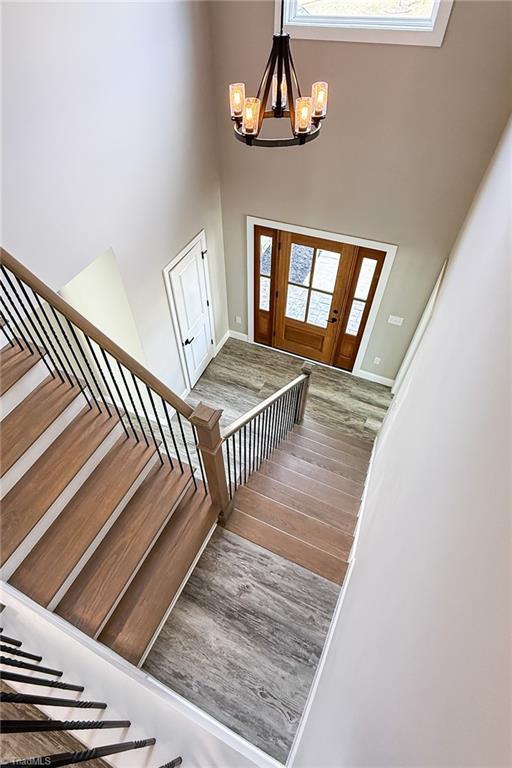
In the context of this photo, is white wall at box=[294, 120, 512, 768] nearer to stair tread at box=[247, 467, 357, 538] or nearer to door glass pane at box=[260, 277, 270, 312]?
stair tread at box=[247, 467, 357, 538]

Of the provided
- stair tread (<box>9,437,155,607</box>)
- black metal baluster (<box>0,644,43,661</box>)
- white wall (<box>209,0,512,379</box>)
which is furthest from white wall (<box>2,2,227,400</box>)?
black metal baluster (<box>0,644,43,661</box>)

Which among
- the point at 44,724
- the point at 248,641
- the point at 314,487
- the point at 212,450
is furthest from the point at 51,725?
the point at 314,487

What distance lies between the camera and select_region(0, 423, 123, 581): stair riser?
2.12m

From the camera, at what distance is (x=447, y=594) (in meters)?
0.73

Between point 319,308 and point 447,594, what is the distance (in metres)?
4.94

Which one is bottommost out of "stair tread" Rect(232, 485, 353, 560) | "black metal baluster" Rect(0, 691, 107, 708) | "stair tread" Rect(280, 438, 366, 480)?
"black metal baluster" Rect(0, 691, 107, 708)

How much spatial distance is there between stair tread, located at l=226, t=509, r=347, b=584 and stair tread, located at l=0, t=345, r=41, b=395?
1801 mm

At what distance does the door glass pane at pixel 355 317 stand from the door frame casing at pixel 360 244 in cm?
14

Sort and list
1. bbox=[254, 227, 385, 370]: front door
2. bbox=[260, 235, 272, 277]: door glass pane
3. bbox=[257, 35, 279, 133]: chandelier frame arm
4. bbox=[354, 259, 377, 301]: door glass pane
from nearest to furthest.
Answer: bbox=[257, 35, 279, 133]: chandelier frame arm, bbox=[354, 259, 377, 301]: door glass pane, bbox=[254, 227, 385, 370]: front door, bbox=[260, 235, 272, 277]: door glass pane

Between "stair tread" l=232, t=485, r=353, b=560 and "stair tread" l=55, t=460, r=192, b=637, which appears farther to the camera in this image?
"stair tread" l=232, t=485, r=353, b=560

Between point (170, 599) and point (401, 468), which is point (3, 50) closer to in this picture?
point (401, 468)

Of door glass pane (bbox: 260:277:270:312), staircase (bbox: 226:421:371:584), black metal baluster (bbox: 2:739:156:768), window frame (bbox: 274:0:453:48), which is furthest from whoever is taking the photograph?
door glass pane (bbox: 260:277:270:312)

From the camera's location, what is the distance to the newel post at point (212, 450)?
2.33 meters

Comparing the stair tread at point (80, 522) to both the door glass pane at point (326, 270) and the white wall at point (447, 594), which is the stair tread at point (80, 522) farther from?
the door glass pane at point (326, 270)
